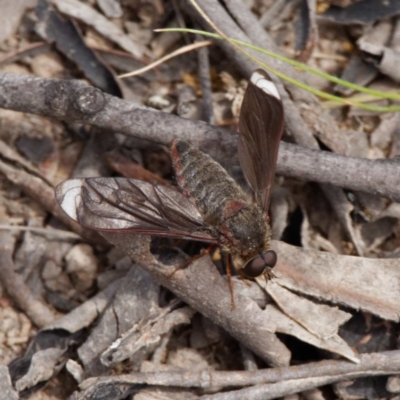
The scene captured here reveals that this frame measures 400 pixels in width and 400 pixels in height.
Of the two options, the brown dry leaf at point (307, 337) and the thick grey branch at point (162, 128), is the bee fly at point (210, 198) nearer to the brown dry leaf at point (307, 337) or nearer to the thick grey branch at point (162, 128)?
the thick grey branch at point (162, 128)

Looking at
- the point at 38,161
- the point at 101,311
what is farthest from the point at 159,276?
the point at 38,161

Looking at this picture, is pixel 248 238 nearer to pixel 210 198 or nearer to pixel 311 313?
pixel 210 198

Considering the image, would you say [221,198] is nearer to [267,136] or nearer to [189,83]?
[267,136]

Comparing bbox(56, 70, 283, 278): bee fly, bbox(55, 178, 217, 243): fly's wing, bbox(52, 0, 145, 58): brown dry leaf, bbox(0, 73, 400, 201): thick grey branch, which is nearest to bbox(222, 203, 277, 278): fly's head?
bbox(56, 70, 283, 278): bee fly

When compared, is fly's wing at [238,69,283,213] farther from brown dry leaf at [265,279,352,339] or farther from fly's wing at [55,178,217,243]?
brown dry leaf at [265,279,352,339]

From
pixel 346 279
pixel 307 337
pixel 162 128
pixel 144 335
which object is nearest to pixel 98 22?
pixel 162 128

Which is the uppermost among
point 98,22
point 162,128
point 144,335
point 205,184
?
point 98,22

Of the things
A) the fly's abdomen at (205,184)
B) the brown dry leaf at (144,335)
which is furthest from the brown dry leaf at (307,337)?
the fly's abdomen at (205,184)
